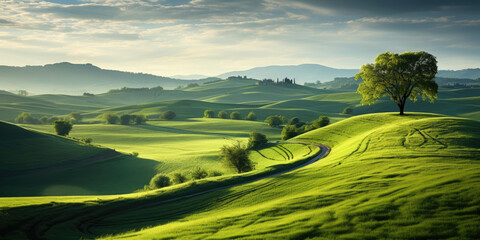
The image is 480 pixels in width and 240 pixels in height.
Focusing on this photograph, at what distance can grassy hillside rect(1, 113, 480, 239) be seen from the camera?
17250mm

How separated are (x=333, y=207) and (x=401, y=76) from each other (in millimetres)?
54842

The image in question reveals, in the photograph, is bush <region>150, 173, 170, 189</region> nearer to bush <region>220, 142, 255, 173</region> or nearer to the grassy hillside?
bush <region>220, 142, 255, 173</region>

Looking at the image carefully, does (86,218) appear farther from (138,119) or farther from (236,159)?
(138,119)

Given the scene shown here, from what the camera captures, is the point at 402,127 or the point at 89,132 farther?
the point at 89,132

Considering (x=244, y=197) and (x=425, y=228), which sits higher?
(x=425, y=228)

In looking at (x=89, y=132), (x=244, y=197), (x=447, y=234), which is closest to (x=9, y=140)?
(x=89, y=132)

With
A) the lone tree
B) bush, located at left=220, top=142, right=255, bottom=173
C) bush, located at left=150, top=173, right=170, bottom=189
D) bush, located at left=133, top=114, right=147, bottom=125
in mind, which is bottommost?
bush, located at left=150, top=173, right=170, bottom=189

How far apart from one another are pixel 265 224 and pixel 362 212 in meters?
6.54

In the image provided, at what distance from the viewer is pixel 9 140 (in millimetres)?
73375

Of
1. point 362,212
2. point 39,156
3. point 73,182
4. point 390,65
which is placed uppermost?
point 390,65

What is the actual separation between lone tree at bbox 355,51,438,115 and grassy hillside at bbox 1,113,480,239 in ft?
79.8

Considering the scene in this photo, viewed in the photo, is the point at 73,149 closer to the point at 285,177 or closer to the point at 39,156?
the point at 39,156

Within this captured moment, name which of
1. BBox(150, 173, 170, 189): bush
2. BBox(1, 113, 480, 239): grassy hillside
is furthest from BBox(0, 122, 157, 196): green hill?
BBox(1, 113, 480, 239): grassy hillside

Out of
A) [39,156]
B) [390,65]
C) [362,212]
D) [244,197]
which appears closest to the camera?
[362,212]
